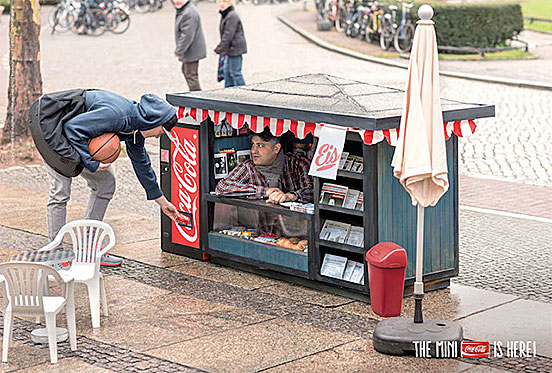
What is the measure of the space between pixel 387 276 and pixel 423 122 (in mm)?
1190

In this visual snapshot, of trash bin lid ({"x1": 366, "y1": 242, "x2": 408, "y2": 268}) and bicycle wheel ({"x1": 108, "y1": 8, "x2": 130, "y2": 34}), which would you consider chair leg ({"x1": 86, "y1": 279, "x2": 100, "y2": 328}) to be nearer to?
trash bin lid ({"x1": 366, "y1": 242, "x2": 408, "y2": 268})

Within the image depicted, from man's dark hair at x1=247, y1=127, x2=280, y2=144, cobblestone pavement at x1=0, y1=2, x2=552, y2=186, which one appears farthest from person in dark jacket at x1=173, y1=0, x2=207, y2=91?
man's dark hair at x1=247, y1=127, x2=280, y2=144

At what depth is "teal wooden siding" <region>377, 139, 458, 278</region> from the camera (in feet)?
22.6

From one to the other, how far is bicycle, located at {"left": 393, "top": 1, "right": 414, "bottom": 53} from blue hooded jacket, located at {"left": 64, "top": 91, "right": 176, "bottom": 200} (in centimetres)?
1887

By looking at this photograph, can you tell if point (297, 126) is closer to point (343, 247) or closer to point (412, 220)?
point (343, 247)

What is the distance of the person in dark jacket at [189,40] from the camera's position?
52.8ft

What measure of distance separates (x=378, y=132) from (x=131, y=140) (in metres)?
1.87

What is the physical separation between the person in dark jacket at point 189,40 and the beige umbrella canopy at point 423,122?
10.4m

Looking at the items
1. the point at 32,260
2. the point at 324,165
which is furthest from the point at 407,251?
the point at 32,260

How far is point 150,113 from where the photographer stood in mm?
7152

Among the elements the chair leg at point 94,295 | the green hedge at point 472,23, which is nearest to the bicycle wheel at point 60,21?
the green hedge at point 472,23

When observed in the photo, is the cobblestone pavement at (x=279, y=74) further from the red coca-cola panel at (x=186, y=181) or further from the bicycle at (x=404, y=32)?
the red coca-cola panel at (x=186, y=181)

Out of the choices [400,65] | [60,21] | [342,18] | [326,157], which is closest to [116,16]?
[60,21]

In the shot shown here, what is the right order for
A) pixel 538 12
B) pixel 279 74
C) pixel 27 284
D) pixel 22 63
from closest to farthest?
1. pixel 27 284
2. pixel 22 63
3. pixel 279 74
4. pixel 538 12
